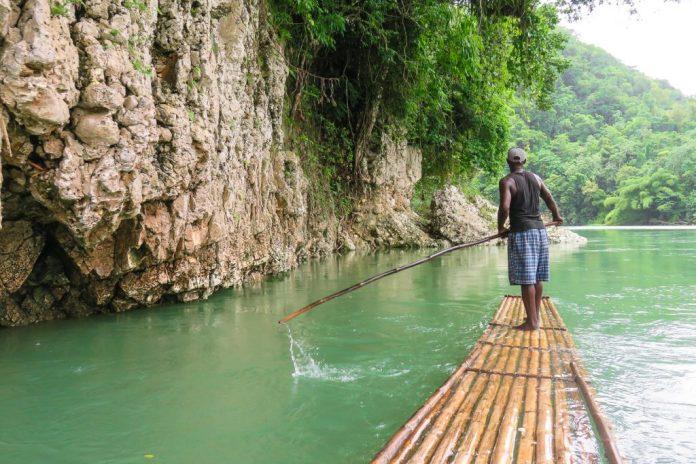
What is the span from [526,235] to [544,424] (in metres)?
2.27

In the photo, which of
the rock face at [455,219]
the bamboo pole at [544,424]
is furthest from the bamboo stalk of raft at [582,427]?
the rock face at [455,219]

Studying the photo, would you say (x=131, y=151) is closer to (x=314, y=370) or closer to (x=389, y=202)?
(x=314, y=370)

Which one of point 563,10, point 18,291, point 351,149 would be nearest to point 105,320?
point 18,291

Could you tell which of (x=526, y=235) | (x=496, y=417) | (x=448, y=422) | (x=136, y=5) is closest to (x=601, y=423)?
(x=496, y=417)

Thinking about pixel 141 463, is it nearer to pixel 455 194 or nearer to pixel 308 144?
pixel 308 144

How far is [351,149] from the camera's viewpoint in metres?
13.5

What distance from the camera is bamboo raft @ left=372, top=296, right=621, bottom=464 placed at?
1951mm

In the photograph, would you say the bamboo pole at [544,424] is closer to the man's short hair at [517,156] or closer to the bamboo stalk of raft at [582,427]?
the bamboo stalk of raft at [582,427]

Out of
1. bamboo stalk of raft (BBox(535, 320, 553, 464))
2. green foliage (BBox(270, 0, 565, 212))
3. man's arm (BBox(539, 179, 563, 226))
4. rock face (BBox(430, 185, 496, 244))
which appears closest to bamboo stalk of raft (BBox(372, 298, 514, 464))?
bamboo stalk of raft (BBox(535, 320, 553, 464))

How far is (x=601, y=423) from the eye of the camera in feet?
6.95

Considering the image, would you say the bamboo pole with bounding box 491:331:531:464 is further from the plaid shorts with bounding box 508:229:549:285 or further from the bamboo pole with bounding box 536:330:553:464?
the plaid shorts with bounding box 508:229:549:285

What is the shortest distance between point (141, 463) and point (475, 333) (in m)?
3.23

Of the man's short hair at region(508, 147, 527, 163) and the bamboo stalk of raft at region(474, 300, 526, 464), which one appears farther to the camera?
the man's short hair at region(508, 147, 527, 163)

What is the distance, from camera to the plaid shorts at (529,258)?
13.5 ft
